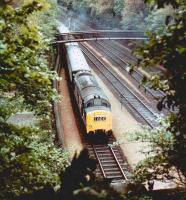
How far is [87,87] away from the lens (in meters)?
26.2

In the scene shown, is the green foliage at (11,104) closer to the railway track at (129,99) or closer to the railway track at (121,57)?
the railway track at (129,99)

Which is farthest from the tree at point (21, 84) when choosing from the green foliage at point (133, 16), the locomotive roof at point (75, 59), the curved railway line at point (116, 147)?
the green foliage at point (133, 16)

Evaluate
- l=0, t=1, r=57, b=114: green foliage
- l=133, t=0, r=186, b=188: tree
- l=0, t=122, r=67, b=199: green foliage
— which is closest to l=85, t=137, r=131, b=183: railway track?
l=0, t=122, r=67, b=199: green foliage

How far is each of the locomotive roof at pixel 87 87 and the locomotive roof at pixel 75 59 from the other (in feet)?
6.95

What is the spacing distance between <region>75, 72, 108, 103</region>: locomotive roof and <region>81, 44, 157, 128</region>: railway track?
4.00 metres

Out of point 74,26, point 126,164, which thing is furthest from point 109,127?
point 74,26

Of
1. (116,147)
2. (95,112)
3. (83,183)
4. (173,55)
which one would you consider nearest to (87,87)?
(95,112)

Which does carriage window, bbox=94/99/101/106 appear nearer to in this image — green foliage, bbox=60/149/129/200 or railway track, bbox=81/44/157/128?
railway track, bbox=81/44/157/128

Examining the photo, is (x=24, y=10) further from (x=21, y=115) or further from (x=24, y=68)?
(x=21, y=115)

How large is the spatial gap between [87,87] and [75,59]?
29.6 feet

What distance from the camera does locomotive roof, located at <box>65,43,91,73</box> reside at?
3177 centimetres

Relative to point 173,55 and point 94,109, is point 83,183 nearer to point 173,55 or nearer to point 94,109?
point 173,55

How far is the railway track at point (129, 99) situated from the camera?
92.2ft

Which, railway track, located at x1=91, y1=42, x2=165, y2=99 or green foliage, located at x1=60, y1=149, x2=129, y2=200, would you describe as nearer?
green foliage, located at x1=60, y1=149, x2=129, y2=200
